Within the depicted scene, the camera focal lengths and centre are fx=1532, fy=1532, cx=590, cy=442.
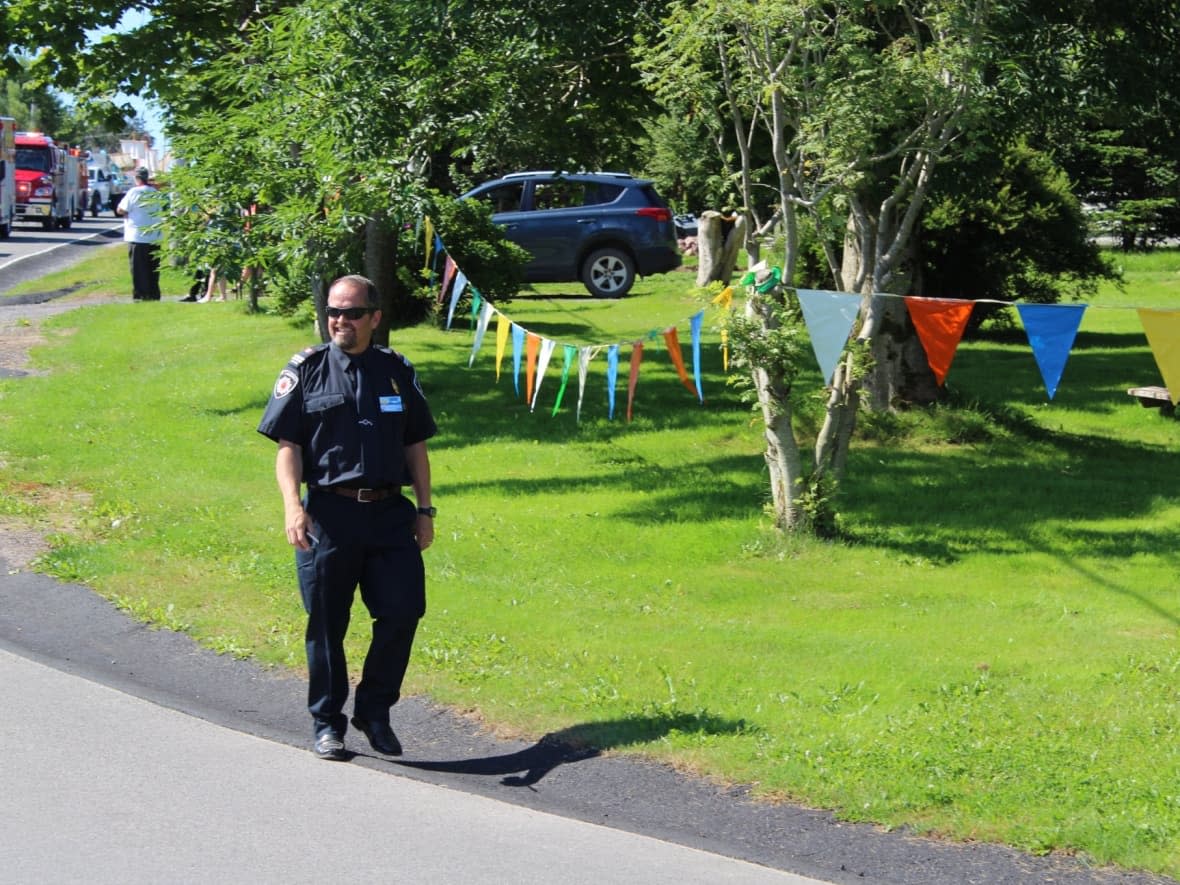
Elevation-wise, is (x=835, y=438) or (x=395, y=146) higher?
(x=395, y=146)

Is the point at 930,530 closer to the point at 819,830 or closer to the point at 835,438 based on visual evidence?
the point at 835,438

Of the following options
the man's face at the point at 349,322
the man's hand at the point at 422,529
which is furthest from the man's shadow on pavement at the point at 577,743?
the man's face at the point at 349,322

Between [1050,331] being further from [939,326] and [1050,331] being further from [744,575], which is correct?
[744,575]

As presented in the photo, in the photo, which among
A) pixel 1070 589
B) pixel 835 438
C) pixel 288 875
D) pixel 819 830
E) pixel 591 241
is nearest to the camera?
pixel 288 875

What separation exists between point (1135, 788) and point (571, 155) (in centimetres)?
1107

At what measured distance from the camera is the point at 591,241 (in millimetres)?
25234

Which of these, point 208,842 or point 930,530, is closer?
point 208,842

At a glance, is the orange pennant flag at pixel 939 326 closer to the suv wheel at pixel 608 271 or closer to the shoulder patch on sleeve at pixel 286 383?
the shoulder patch on sleeve at pixel 286 383

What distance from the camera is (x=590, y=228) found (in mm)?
25062

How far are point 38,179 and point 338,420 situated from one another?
1835 inches

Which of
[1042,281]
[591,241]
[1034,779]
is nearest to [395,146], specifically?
[1034,779]

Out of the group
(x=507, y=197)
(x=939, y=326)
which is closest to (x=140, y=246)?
(x=507, y=197)

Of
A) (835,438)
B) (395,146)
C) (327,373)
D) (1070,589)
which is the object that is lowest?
(1070,589)

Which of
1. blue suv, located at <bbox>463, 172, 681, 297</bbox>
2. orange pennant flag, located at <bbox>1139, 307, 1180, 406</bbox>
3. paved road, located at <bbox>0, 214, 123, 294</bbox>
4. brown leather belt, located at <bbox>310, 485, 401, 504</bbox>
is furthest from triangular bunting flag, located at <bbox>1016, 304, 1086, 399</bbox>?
paved road, located at <bbox>0, 214, 123, 294</bbox>
